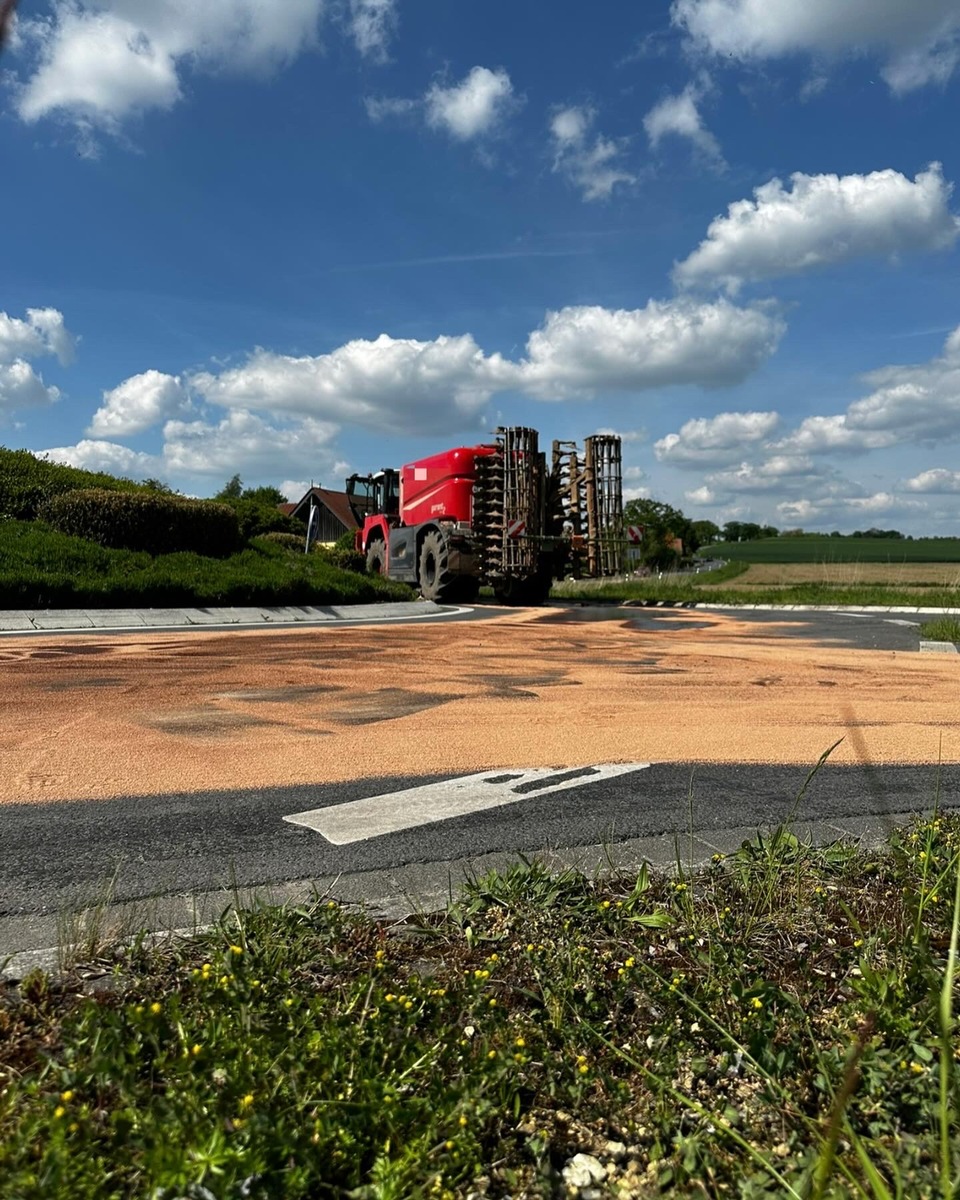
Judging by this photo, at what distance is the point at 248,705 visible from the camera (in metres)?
6.05

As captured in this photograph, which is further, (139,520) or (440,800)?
(139,520)

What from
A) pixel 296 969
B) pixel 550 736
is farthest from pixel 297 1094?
pixel 550 736

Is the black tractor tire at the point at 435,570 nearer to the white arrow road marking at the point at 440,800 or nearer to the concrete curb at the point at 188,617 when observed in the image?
the concrete curb at the point at 188,617

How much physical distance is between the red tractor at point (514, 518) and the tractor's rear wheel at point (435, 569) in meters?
0.02

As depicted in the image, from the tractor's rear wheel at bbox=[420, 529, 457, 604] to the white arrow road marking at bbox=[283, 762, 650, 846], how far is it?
12.9 m

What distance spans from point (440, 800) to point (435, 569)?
14.3 metres

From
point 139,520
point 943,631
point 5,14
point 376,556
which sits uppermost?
point 139,520

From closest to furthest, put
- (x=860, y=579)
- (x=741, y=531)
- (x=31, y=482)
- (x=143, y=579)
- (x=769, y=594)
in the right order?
1. (x=143, y=579)
2. (x=31, y=482)
3. (x=769, y=594)
4. (x=860, y=579)
5. (x=741, y=531)

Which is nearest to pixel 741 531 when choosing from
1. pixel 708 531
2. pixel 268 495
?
pixel 708 531

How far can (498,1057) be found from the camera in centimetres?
179

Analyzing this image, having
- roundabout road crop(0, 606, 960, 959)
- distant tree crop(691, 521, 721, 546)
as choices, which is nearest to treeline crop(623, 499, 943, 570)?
distant tree crop(691, 521, 721, 546)

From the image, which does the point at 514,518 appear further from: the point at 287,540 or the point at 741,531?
the point at 741,531

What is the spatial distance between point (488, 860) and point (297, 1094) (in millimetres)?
1555

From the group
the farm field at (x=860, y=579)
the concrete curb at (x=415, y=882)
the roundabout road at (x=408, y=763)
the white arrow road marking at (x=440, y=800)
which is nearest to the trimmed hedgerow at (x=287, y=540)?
the farm field at (x=860, y=579)
